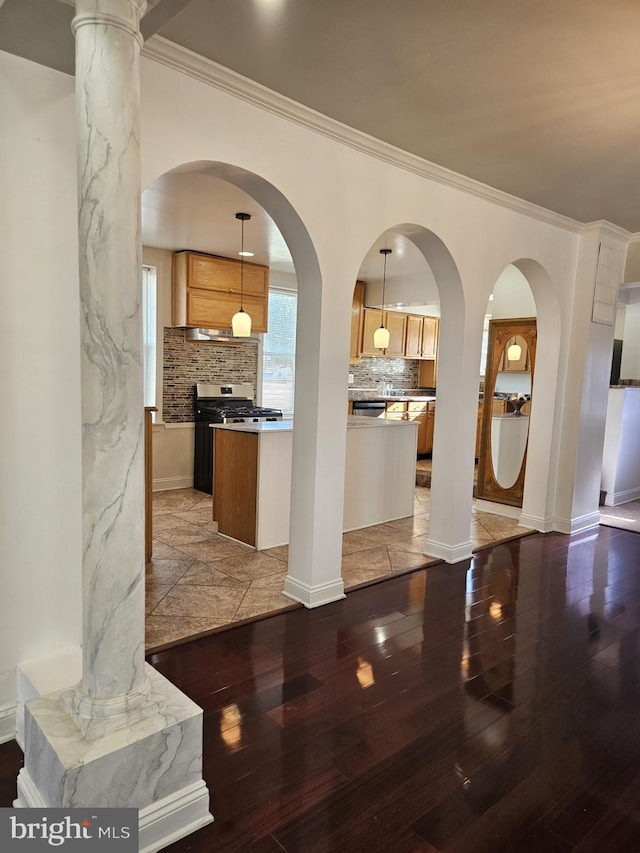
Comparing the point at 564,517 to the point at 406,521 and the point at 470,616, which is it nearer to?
the point at 406,521

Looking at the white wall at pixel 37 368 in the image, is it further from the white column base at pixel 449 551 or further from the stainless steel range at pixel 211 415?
the stainless steel range at pixel 211 415

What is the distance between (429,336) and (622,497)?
12.4 feet

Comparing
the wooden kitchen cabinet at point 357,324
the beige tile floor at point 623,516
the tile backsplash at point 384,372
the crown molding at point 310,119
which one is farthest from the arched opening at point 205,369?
the beige tile floor at point 623,516

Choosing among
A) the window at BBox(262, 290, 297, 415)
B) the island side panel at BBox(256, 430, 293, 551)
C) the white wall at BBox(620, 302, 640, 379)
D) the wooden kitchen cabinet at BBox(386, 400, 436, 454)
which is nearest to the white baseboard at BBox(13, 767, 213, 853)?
the island side panel at BBox(256, 430, 293, 551)

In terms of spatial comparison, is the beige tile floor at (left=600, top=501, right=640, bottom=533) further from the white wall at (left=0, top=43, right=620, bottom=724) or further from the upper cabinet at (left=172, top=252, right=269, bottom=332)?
the upper cabinet at (left=172, top=252, right=269, bottom=332)

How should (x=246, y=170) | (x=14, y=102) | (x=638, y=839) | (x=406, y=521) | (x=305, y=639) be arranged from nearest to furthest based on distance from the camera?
(x=638, y=839), (x=14, y=102), (x=246, y=170), (x=305, y=639), (x=406, y=521)

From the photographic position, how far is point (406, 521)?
5.33 meters

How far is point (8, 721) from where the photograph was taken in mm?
2119

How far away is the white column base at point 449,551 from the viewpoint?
4.17m

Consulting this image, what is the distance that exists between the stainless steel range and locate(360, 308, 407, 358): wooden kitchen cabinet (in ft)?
6.57

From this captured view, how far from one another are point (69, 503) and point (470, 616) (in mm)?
2309

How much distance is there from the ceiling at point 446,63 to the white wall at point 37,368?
0.22 metres

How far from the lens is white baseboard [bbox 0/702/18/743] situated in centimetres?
210

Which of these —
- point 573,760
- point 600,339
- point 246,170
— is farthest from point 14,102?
point 600,339
